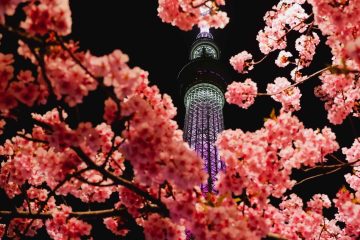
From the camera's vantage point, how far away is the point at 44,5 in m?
2.97

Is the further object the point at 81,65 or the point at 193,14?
the point at 193,14

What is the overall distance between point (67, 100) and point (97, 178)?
60.5 inches

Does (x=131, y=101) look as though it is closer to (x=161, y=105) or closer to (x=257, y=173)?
(x=161, y=105)

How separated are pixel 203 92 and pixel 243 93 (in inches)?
998

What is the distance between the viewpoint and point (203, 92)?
31141 millimetres

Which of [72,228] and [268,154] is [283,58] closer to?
[268,154]

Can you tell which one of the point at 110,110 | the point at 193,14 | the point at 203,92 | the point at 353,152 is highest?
the point at 203,92

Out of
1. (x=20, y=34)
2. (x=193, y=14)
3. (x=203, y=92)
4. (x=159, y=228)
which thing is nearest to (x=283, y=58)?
(x=193, y=14)

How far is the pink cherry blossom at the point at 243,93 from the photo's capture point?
5.89m

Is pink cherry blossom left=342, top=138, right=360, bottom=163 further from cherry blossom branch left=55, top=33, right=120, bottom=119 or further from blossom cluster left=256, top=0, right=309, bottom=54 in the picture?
cherry blossom branch left=55, top=33, right=120, bottom=119

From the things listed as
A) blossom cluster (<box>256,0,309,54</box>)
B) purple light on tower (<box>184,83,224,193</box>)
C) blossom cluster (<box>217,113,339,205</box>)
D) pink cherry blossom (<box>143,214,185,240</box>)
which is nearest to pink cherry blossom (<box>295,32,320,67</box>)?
blossom cluster (<box>256,0,309,54</box>)

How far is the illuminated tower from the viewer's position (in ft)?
86.4

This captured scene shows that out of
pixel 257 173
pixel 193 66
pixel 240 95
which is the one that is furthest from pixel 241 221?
pixel 193 66

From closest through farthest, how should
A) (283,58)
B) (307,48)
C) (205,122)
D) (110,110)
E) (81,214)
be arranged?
(110,110) → (81,214) → (307,48) → (283,58) → (205,122)
